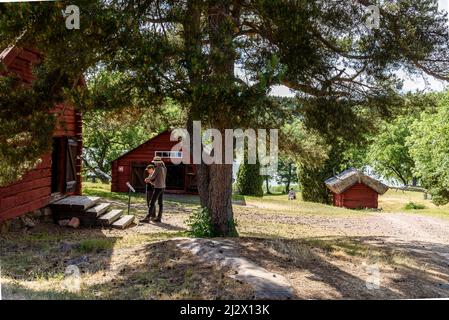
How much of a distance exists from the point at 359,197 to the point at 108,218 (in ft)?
53.8

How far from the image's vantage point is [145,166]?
2048cm

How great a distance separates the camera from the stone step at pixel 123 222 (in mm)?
10555

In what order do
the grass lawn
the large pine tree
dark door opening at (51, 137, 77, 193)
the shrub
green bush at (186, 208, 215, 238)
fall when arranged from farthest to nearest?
dark door opening at (51, 137, 77, 193) < green bush at (186, 208, 215, 238) < the shrub < the large pine tree < the grass lawn

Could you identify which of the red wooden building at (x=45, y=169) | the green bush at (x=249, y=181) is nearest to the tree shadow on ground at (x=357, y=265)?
the red wooden building at (x=45, y=169)

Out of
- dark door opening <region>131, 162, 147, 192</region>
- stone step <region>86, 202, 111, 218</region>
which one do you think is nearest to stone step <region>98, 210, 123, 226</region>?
stone step <region>86, 202, 111, 218</region>

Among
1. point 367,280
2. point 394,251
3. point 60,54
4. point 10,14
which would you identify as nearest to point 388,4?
point 394,251

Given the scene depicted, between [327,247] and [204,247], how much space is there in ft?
7.62

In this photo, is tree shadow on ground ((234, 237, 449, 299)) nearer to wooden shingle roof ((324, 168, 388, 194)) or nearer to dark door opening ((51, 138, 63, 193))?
dark door opening ((51, 138, 63, 193))

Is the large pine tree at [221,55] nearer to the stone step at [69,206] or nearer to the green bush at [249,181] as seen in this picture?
the stone step at [69,206]

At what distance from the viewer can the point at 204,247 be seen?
6312 mm

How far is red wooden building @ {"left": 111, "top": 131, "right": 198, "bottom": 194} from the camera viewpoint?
20.4 metres

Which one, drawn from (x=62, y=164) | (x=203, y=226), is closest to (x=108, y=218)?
(x=62, y=164)

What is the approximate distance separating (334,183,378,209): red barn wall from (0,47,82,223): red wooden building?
15.2 meters

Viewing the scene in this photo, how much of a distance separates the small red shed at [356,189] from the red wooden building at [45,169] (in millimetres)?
14178
